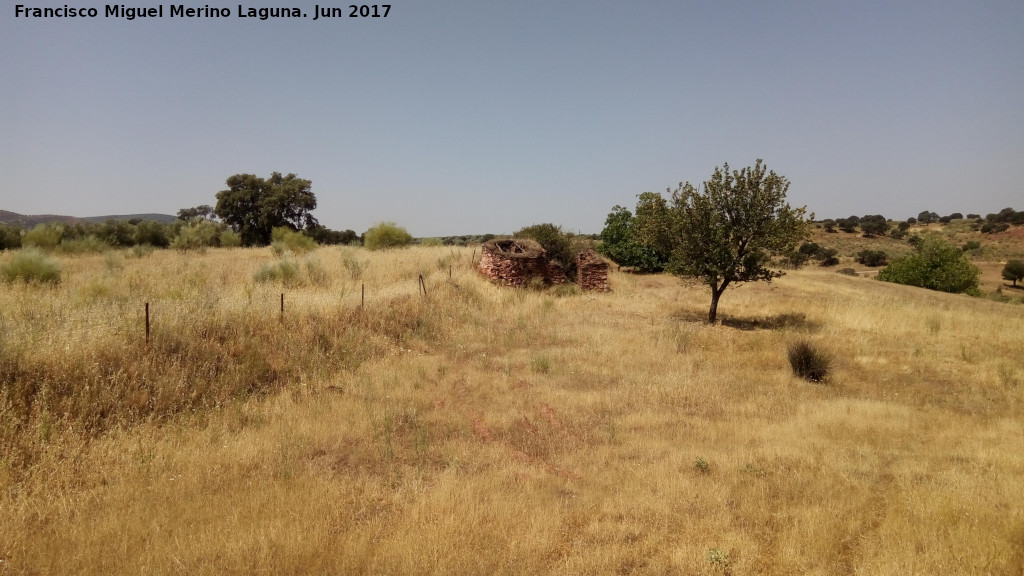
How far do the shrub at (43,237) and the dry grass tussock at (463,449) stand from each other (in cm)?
1347

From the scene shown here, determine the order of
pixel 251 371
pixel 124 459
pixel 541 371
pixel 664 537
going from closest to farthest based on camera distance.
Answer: pixel 664 537
pixel 124 459
pixel 251 371
pixel 541 371

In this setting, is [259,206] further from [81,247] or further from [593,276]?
[593,276]

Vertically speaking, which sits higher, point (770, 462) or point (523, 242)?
point (523, 242)

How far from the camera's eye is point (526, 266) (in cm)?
1836

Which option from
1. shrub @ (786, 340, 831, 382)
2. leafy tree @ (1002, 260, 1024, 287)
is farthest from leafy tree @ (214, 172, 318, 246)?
leafy tree @ (1002, 260, 1024, 287)

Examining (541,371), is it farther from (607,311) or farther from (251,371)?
(607,311)

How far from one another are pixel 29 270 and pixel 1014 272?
54961mm

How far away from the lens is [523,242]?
66.4 feet

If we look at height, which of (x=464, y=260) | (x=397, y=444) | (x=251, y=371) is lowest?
(x=397, y=444)

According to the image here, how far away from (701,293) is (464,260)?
1112cm

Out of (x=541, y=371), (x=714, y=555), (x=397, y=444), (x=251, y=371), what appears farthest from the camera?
(x=541, y=371)

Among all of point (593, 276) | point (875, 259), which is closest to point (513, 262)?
point (593, 276)

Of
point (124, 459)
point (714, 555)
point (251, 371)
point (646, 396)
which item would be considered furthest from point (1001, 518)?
point (251, 371)

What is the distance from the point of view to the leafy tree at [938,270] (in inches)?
1020
